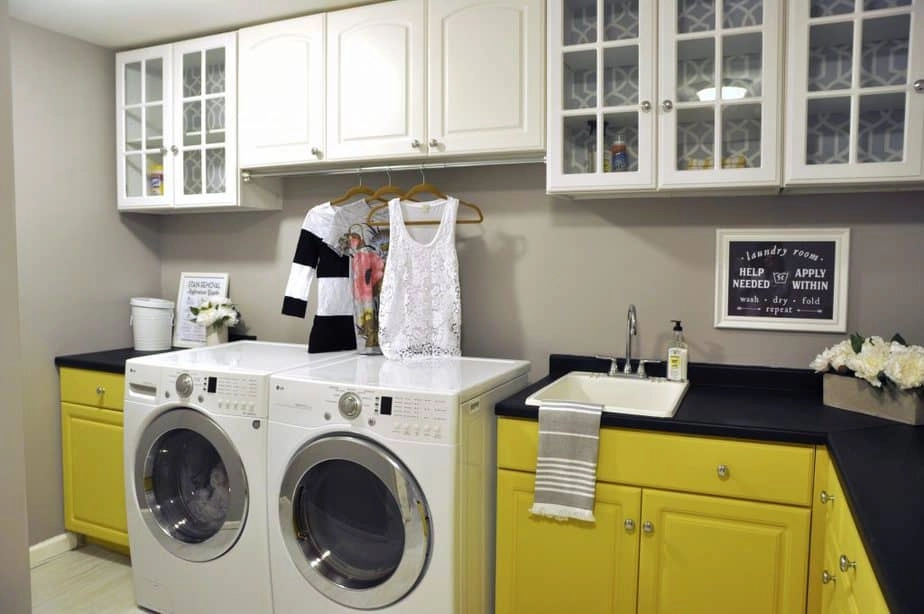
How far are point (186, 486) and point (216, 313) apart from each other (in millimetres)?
875

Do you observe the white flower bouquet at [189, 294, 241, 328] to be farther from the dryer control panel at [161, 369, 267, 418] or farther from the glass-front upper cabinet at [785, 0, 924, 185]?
the glass-front upper cabinet at [785, 0, 924, 185]

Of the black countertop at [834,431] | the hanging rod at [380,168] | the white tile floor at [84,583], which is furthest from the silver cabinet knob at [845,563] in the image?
the white tile floor at [84,583]

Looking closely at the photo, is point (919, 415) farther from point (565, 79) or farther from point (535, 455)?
point (565, 79)

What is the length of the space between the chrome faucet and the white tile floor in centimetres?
207

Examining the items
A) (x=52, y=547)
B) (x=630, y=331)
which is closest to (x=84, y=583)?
(x=52, y=547)

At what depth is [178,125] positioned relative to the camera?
3027 mm

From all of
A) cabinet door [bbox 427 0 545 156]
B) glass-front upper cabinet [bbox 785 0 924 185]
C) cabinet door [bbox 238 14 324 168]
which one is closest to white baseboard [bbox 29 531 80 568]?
cabinet door [bbox 238 14 324 168]

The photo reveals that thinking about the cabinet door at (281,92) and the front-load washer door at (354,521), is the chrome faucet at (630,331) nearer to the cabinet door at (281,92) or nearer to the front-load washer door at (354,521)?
the front-load washer door at (354,521)

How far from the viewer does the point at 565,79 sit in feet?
7.41

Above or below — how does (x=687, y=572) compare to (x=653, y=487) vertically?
below

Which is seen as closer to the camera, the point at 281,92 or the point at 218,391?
the point at 218,391

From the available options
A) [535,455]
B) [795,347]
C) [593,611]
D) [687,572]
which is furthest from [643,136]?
[593,611]

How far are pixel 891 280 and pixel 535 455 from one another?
131cm

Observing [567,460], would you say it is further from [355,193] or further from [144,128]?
[144,128]
